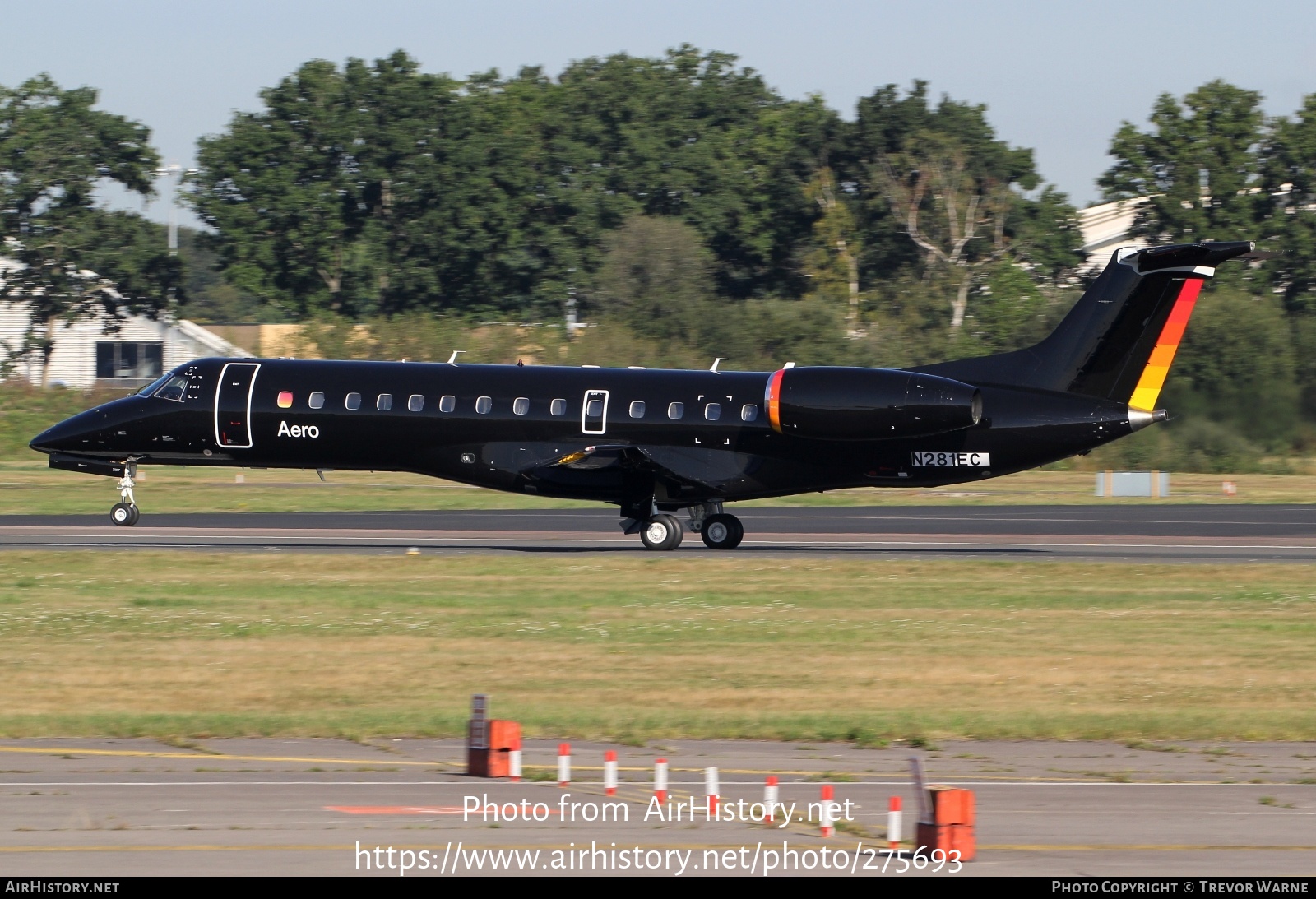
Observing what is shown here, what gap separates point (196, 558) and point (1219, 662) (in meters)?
17.4

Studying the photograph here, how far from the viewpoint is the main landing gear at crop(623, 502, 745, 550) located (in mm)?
30984

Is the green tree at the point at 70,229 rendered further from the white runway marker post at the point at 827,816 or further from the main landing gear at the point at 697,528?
the white runway marker post at the point at 827,816

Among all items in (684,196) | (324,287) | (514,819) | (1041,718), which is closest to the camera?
(514,819)

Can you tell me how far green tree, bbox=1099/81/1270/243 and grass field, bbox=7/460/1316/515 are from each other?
24.4 metres

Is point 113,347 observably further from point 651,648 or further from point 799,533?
point 651,648

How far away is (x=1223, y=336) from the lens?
4934cm

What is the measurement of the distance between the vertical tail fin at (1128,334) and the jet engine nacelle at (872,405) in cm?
178

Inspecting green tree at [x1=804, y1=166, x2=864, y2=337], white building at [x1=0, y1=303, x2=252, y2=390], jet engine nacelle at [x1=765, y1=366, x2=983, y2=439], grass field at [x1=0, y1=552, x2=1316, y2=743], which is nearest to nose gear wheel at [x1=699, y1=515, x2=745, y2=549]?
grass field at [x1=0, y1=552, x2=1316, y2=743]

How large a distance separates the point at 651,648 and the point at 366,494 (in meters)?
28.6

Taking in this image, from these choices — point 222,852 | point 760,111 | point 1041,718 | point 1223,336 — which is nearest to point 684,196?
point 760,111

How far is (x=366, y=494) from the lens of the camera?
155ft

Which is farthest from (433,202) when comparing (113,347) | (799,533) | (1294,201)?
(799,533)

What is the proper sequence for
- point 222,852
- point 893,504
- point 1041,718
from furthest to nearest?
point 893,504
point 1041,718
point 222,852

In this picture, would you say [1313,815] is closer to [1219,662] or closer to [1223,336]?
[1219,662]
